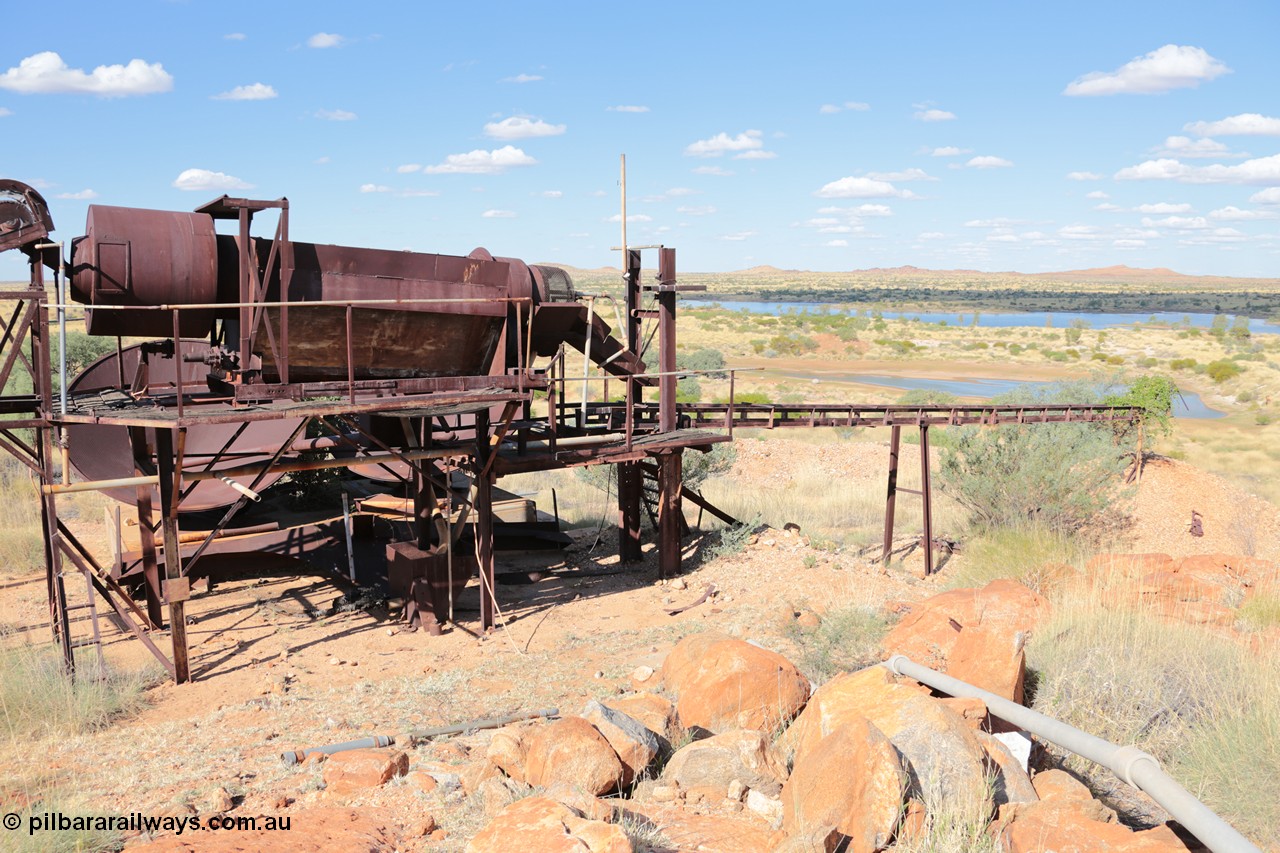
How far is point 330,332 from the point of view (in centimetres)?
1125

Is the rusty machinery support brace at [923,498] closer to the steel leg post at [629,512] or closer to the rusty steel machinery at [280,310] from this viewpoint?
the steel leg post at [629,512]

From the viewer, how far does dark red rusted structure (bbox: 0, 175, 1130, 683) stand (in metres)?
9.92

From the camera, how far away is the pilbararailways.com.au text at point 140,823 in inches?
239

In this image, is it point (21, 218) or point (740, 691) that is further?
point (21, 218)

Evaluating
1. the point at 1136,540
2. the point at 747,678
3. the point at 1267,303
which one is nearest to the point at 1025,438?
the point at 1136,540

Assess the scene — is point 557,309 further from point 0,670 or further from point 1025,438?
point 1025,438

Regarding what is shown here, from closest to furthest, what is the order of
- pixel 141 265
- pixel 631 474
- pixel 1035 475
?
pixel 141 265 → pixel 631 474 → pixel 1035 475

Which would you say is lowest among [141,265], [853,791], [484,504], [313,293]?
[853,791]

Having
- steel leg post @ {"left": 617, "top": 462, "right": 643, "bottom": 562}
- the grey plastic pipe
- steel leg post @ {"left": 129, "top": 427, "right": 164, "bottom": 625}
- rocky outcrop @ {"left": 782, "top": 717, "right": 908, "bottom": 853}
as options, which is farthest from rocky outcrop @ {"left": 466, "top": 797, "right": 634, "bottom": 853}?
steel leg post @ {"left": 617, "top": 462, "right": 643, "bottom": 562}

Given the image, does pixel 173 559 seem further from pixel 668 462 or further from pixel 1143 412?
pixel 1143 412

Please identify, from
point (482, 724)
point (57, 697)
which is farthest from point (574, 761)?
point (57, 697)

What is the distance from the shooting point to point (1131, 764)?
5750 millimetres

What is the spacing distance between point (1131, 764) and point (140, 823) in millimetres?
6197

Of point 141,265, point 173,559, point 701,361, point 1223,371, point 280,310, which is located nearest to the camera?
point 141,265
